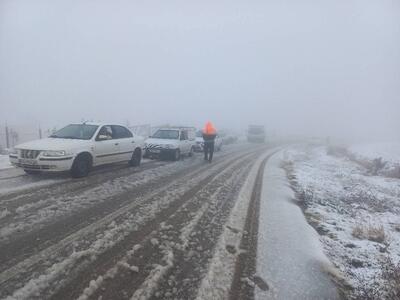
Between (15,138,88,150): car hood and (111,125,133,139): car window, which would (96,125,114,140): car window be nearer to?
(111,125,133,139): car window

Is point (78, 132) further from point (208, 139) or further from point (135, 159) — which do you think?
point (208, 139)

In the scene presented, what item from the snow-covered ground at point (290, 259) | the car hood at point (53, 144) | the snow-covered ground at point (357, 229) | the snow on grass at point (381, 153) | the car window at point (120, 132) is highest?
the car window at point (120, 132)

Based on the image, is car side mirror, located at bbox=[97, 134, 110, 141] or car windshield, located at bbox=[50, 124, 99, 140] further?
car side mirror, located at bbox=[97, 134, 110, 141]

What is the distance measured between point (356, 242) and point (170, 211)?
3505 millimetres

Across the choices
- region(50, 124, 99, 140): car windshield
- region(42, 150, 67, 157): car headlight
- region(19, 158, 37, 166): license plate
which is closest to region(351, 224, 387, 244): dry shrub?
region(42, 150, 67, 157): car headlight

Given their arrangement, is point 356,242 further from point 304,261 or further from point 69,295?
point 69,295

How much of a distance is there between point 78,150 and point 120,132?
2536mm

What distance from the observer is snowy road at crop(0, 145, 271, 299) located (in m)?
3.46

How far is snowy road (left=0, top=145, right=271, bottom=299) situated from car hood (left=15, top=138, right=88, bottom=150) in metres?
0.86

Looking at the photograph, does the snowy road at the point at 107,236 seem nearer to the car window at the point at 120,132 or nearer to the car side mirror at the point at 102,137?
the car side mirror at the point at 102,137

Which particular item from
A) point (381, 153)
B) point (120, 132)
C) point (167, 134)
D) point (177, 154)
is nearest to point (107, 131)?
point (120, 132)

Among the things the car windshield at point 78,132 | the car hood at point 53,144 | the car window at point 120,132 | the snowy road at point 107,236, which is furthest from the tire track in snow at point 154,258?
the car window at point 120,132

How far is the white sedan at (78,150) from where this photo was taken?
28.5 ft

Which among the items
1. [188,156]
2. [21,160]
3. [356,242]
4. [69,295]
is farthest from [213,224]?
[188,156]
